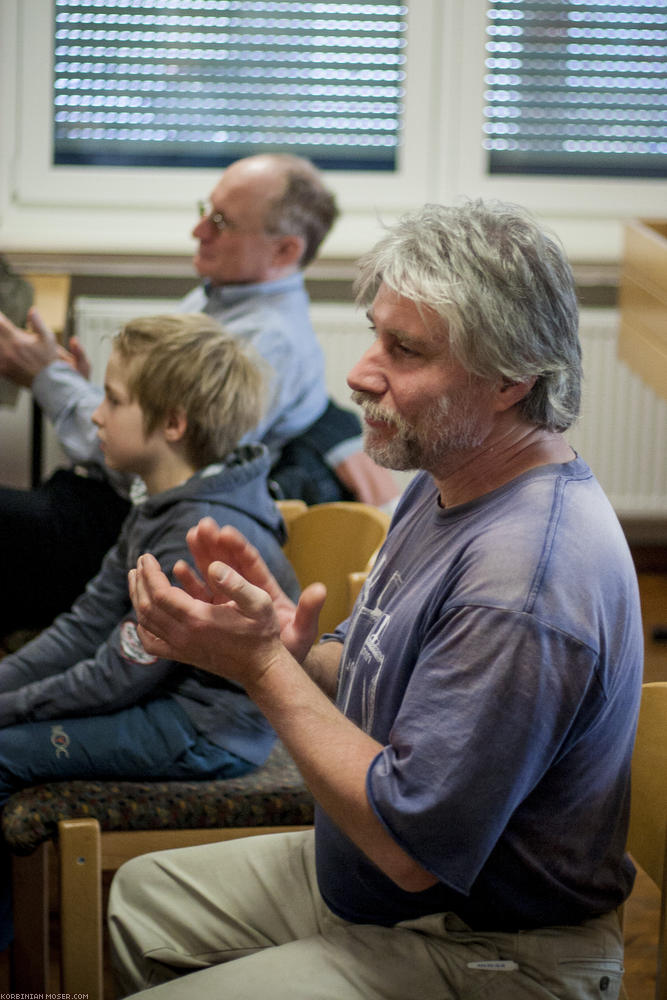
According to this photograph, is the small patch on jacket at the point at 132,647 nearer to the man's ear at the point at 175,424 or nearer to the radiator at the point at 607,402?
the man's ear at the point at 175,424

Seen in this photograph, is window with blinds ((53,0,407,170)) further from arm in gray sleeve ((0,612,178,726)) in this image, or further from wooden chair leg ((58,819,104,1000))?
wooden chair leg ((58,819,104,1000))

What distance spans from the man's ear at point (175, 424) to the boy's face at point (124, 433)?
16 millimetres

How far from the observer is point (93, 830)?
145cm

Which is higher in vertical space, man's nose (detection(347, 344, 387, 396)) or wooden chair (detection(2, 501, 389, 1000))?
man's nose (detection(347, 344, 387, 396))

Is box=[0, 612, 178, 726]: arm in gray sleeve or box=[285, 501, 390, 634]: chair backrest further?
box=[285, 501, 390, 634]: chair backrest

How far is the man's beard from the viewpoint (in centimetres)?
116

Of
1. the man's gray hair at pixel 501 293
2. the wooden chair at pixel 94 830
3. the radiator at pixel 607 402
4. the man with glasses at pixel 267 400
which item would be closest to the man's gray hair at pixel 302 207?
the man with glasses at pixel 267 400

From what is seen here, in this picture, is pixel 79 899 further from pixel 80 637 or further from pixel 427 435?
pixel 427 435

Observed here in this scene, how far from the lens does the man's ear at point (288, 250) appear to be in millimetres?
2609

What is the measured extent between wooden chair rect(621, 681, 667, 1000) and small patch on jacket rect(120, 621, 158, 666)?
25.8 inches

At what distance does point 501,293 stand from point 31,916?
105 centimetres

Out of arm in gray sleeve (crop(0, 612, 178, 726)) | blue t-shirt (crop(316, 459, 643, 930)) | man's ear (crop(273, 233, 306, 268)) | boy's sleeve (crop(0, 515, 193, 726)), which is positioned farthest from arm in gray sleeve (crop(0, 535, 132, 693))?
man's ear (crop(273, 233, 306, 268))

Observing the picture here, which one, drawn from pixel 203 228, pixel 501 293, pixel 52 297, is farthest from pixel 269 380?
pixel 52 297

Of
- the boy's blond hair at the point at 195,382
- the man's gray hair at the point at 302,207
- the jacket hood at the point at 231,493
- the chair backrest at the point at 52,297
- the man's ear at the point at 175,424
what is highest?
the man's gray hair at the point at 302,207
